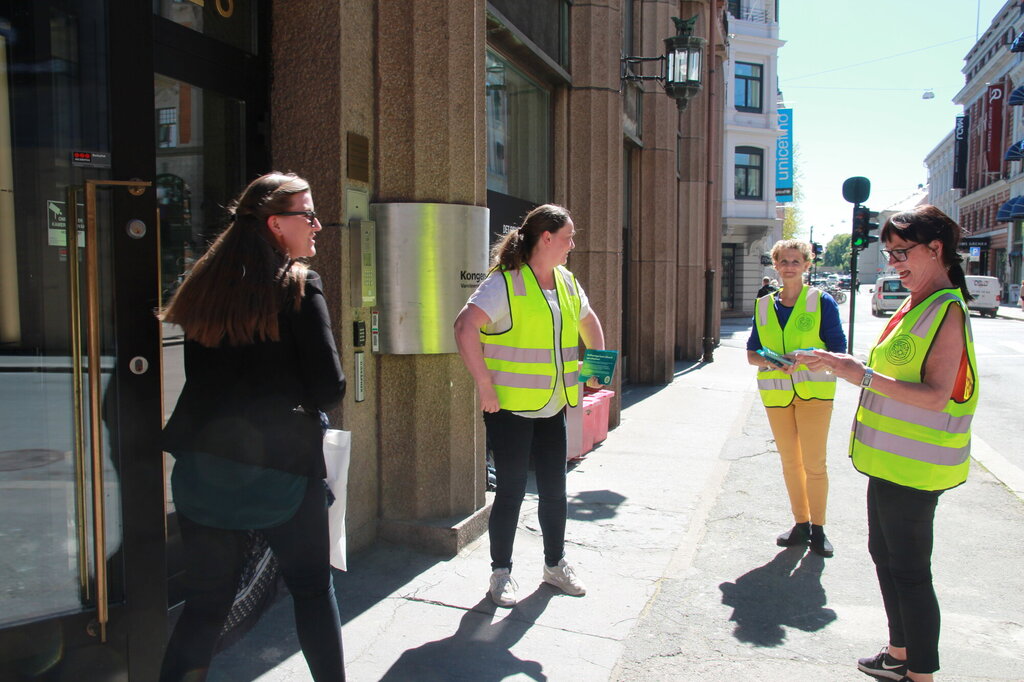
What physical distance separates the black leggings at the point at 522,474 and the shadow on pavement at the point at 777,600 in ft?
3.08

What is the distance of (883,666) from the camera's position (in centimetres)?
344

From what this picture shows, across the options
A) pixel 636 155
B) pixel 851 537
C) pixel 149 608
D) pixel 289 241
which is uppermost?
pixel 636 155

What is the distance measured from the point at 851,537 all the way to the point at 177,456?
432cm

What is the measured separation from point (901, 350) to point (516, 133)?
5321mm

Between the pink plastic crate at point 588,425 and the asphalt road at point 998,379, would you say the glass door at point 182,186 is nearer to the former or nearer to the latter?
the pink plastic crate at point 588,425

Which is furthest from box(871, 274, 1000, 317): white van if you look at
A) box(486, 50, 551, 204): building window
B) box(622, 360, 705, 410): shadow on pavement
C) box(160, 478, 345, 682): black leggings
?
box(160, 478, 345, 682): black leggings

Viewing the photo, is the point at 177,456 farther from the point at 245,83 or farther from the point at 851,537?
the point at 851,537

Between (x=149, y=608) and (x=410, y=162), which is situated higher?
(x=410, y=162)

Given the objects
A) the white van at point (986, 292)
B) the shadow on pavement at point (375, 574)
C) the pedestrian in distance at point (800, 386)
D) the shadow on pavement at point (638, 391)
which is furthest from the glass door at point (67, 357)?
the white van at point (986, 292)

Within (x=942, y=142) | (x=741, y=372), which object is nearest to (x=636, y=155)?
(x=741, y=372)

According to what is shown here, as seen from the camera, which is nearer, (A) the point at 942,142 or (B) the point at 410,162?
(B) the point at 410,162

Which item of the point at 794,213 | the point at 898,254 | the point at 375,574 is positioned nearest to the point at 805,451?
the point at 898,254

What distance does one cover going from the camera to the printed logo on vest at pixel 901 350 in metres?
3.09

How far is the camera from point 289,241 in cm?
260
